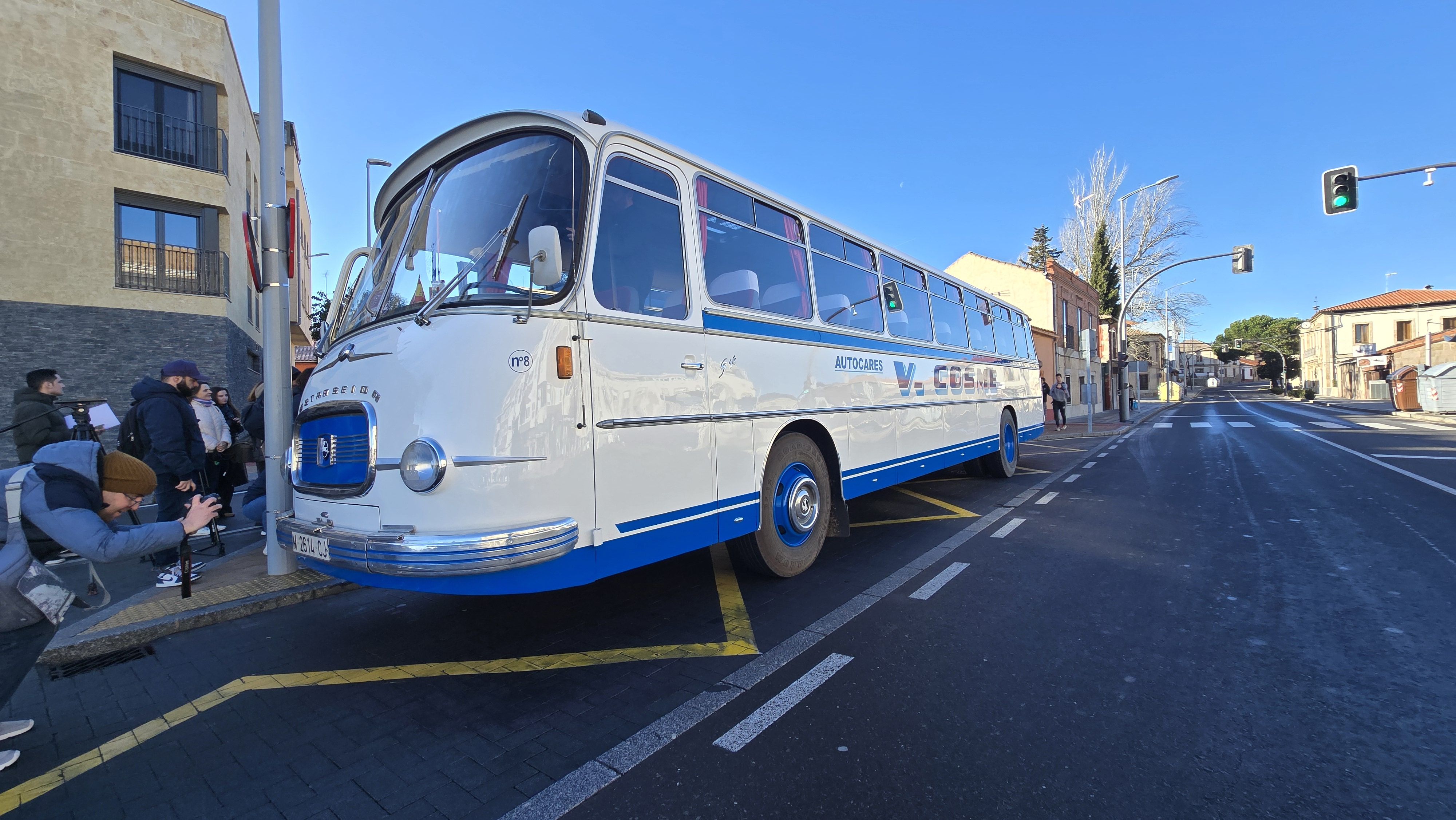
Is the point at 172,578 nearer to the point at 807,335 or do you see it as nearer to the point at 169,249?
the point at 807,335

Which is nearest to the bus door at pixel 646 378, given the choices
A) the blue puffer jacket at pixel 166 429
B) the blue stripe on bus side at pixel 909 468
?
the blue stripe on bus side at pixel 909 468

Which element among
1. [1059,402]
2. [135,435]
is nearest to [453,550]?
[135,435]

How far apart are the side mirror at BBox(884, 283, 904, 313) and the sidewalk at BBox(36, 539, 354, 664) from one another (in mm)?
5580

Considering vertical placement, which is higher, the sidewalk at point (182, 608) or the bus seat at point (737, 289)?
the bus seat at point (737, 289)

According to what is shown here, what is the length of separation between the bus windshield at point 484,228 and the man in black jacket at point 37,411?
4541 mm

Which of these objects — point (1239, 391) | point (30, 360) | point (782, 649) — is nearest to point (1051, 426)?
point (782, 649)

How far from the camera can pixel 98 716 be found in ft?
10.4

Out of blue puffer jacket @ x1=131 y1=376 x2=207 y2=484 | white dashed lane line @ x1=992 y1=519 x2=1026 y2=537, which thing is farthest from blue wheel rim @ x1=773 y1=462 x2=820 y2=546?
blue puffer jacket @ x1=131 y1=376 x2=207 y2=484

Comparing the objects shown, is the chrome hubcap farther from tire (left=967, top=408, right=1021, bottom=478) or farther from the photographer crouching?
tire (left=967, top=408, right=1021, bottom=478)

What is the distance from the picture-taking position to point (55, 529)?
2.53m

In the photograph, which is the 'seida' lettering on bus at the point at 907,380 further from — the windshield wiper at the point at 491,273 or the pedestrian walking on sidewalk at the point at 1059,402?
the pedestrian walking on sidewalk at the point at 1059,402

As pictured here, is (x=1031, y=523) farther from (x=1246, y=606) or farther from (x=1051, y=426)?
(x=1051, y=426)

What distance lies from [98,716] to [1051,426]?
27.8 m

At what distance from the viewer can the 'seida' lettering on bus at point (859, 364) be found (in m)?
5.64
